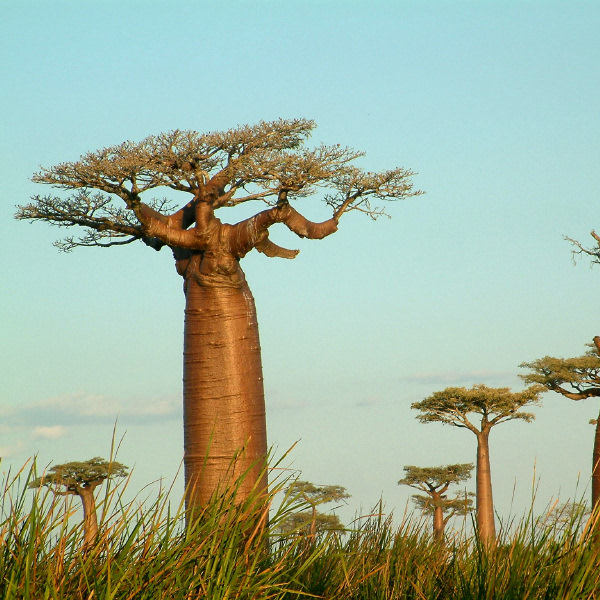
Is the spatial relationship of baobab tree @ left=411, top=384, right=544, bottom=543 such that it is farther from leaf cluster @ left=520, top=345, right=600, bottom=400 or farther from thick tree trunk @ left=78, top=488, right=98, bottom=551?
thick tree trunk @ left=78, top=488, right=98, bottom=551

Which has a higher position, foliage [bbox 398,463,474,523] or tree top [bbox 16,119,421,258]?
tree top [bbox 16,119,421,258]

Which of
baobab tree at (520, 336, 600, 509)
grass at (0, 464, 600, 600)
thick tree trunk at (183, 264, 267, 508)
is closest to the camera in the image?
grass at (0, 464, 600, 600)

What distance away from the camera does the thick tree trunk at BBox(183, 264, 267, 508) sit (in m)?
9.85

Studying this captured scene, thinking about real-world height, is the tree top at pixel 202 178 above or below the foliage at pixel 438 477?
above

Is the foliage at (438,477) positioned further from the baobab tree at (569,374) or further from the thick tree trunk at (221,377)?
the thick tree trunk at (221,377)

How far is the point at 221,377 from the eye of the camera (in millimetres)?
10039

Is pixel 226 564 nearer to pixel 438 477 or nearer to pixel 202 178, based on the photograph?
pixel 202 178

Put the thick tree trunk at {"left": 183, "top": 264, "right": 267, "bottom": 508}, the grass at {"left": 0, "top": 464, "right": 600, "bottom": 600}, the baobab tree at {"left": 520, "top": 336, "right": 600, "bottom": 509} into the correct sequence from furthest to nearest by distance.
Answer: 1. the baobab tree at {"left": 520, "top": 336, "right": 600, "bottom": 509}
2. the thick tree trunk at {"left": 183, "top": 264, "right": 267, "bottom": 508}
3. the grass at {"left": 0, "top": 464, "right": 600, "bottom": 600}

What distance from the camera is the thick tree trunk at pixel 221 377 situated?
9.85 m

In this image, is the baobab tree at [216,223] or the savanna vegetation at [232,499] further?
the baobab tree at [216,223]

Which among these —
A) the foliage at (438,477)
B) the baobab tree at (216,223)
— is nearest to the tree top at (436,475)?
the foliage at (438,477)

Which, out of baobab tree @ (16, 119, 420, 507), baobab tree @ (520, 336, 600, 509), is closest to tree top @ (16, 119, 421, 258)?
baobab tree @ (16, 119, 420, 507)

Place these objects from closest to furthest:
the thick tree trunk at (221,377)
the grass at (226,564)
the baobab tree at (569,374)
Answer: the grass at (226,564) < the thick tree trunk at (221,377) < the baobab tree at (569,374)

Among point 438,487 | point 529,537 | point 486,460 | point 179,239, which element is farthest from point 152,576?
point 438,487
